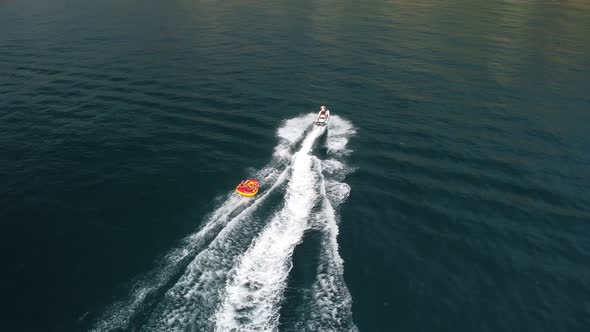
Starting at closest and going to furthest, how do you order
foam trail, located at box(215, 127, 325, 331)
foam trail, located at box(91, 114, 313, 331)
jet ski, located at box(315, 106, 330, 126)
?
foam trail, located at box(215, 127, 325, 331) → foam trail, located at box(91, 114, 313, 331) → jet ski, located at box(315, 106, 330, 126)

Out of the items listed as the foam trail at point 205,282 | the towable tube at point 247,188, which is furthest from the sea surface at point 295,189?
the towable tube at point 247,188

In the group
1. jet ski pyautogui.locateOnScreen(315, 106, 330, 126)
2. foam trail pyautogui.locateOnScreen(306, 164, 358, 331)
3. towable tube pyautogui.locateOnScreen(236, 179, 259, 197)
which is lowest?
foam trail pyautogui.locateOnScreen(306, 164, 358, 331)

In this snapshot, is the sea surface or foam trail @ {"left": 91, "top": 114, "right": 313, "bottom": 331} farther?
the sea surface

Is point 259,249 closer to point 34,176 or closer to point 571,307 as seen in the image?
point 571,307

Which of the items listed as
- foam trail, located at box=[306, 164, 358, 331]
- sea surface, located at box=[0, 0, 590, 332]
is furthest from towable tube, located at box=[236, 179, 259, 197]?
foam trail, located at box=[306, 164, 358, 331]

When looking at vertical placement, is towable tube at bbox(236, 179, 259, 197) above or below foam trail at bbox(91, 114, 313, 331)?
above

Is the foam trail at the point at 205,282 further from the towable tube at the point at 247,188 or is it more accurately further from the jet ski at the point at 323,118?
the jet ski at the point at 323,118

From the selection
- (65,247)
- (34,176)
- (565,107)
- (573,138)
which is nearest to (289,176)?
(65,247)

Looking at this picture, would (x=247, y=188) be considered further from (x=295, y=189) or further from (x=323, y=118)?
(x=323, y=118)

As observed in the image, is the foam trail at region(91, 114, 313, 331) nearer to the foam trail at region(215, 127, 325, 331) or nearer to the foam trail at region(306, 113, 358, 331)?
the foam trail at region(215, 127, 325, 331)
